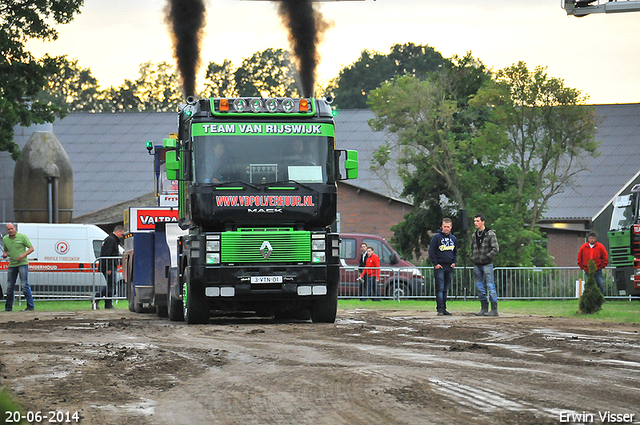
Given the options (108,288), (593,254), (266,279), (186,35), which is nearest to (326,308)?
(266,279)

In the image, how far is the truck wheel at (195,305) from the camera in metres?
15.2

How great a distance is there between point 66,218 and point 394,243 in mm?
15245

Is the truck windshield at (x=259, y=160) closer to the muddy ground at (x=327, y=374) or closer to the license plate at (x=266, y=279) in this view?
the license plate at (x=266, y=279)

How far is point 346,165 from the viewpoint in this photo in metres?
15.2

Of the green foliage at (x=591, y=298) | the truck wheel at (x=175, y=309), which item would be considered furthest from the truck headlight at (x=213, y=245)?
the green foliage at (x=591, y=298)

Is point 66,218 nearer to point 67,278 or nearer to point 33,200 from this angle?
point 33,200

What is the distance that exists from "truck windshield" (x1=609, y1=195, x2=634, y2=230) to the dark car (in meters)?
6.30

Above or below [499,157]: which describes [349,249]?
below

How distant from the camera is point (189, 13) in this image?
76.7ft

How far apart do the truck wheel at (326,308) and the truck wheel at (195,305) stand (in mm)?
1818

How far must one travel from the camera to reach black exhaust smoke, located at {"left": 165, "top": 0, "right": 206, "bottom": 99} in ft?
76.3

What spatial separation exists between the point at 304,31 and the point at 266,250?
927cm

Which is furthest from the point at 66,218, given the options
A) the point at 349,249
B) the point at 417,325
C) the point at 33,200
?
the point at 417,325

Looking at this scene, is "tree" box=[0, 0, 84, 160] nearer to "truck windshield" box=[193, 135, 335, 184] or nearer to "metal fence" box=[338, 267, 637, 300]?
"metal fence" box=[338, 267, 637, 300]
